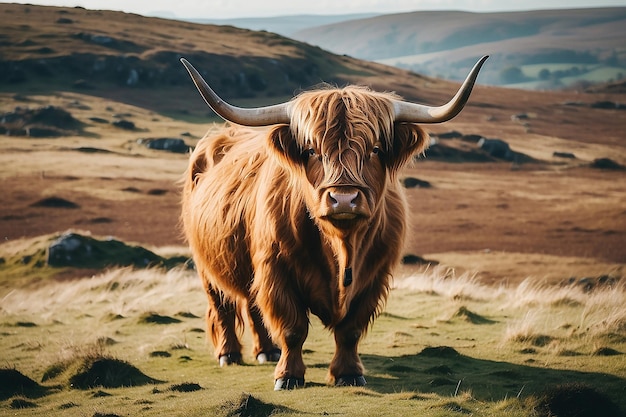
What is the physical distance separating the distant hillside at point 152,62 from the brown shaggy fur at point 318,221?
51.7m

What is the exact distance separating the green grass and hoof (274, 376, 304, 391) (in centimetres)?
9

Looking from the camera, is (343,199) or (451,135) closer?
(343,199)

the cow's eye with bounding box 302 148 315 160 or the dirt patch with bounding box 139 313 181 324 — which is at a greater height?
the cow's eye with bounding box 302 148 315 160

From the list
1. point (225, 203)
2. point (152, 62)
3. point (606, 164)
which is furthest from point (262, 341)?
point (152, 62)

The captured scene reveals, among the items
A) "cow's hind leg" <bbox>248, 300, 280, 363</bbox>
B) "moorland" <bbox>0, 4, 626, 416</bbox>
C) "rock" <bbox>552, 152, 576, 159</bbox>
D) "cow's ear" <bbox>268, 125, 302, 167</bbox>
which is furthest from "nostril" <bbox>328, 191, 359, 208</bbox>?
"rock" <bbox>552, 152, 576, 159</bbox>

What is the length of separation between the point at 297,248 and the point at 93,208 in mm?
24291

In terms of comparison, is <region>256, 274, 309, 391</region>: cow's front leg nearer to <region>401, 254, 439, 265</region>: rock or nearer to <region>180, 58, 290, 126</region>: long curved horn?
<region>180, 58, 290, 126</region>: long curved horn

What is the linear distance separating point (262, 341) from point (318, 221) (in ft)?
7.39

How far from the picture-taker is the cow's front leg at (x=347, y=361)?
5781 mm

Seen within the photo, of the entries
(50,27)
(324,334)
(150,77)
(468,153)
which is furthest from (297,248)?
(50,27)

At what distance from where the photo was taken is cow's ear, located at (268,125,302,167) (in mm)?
5418

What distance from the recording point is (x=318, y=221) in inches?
207

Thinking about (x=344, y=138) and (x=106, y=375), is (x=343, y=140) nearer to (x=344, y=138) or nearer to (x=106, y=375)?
(x=344, y=138)

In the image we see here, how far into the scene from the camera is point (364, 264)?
5.80 meters
